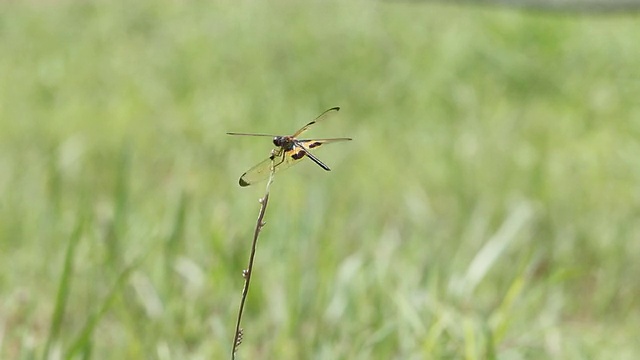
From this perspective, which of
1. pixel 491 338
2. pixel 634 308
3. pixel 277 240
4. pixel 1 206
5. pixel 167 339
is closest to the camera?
pixel 491 338

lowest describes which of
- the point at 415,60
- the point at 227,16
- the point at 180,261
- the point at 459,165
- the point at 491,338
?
the point at 491,338

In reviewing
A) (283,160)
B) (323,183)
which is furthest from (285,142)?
(323,183)

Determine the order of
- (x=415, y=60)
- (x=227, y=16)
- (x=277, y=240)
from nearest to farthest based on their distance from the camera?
(x=277, y=240), (x=415, y=60), (x=227, y=16)

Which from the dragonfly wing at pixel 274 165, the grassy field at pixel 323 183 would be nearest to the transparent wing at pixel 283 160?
the dragonfly wing at pixel 274 165

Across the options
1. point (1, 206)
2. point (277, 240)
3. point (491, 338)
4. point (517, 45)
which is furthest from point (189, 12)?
point (491, 338)

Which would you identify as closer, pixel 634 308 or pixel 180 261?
pixel 180 261

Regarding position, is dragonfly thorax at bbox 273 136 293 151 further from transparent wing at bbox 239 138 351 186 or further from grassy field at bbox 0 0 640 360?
grassy field at bbox 0 0 640 360

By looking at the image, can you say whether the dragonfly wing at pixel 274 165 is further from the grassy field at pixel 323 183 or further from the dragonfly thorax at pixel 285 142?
the grassy field at pixel 323 183

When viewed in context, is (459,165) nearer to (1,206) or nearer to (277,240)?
(277,240)

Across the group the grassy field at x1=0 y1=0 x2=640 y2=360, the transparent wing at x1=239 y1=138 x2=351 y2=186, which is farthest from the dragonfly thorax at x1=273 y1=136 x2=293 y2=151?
the grassy field at x1=0 y1=0 x2=640 y2=360
